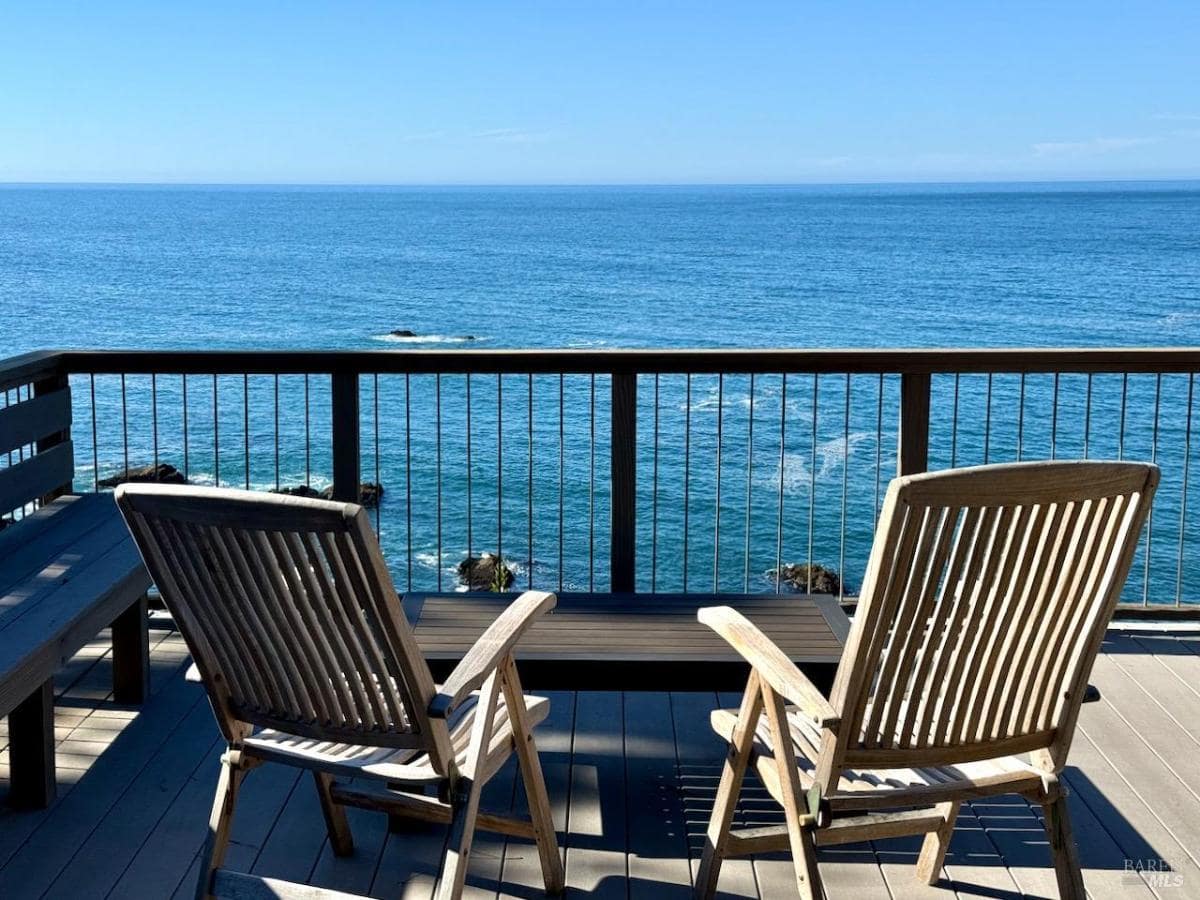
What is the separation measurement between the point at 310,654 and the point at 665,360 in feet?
7.31

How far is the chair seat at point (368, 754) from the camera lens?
2.46 meters

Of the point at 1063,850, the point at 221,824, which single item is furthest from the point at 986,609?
the point at 221,824

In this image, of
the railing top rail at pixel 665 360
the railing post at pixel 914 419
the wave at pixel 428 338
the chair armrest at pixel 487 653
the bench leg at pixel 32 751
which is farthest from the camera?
Result: the wave at pixel 428 338

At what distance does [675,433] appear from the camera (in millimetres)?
22125

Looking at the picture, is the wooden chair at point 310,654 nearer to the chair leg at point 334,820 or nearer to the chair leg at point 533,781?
the chair leg at point 533,781

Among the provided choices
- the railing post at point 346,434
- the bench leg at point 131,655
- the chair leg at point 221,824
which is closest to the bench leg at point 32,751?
the bench leg at point 131,655

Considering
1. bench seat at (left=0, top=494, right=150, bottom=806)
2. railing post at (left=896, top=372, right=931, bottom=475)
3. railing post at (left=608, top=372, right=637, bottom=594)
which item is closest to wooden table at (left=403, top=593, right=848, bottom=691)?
railing post at (left=608, top=372, right=637, bottom=594)

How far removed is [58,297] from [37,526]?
154 ft

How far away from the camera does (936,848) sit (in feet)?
9.53

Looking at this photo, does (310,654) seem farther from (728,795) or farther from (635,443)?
(635,443)

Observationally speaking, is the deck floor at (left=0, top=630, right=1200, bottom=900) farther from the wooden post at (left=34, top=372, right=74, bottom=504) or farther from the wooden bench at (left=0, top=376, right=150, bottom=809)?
the wooden post at (left=34, top=372, right=74, bottom=504)

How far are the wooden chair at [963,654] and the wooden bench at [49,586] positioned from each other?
159 centimetres

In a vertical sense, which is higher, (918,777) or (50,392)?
(50,392)

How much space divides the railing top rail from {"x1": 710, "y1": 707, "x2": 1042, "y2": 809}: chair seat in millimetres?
1904
